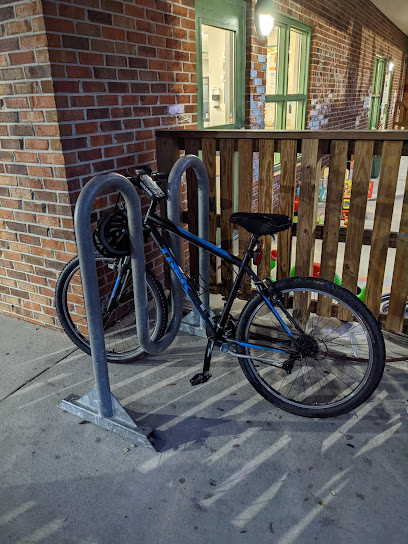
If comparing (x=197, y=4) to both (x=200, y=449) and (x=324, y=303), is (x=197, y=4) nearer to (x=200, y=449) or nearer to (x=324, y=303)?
(x=324, y=303)

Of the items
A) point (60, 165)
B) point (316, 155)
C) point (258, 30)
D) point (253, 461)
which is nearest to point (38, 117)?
point (60, 165)

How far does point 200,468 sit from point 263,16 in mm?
4486

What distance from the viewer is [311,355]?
2.20m

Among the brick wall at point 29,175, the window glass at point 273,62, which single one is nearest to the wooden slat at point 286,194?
the brick wall at point 29,175

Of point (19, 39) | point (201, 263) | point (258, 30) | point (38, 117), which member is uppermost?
point (258, 30)

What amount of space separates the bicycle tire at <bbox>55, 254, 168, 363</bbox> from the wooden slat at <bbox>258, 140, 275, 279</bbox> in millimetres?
861

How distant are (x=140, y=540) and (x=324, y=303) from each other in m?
1.81

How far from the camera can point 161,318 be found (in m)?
2.48

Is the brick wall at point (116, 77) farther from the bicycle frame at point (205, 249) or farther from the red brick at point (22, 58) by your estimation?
the bicycle frame at point (205, 249)

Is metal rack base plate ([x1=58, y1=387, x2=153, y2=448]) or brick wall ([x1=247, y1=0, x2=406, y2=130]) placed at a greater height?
brick wall ([x1=247, y1=0, x2=406, y2=130])

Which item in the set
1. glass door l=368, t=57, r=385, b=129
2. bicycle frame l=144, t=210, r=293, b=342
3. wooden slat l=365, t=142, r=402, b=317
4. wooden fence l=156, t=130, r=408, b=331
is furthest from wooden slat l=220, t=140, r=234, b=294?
glass door l=368, t=57, r=385, b=129

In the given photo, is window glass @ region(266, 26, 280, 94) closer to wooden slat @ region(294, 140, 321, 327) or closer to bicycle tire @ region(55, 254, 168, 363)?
wooden slat @ region(294, 140, 321, 327)

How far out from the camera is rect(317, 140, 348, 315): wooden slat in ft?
8.13

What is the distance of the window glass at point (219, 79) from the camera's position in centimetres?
445
